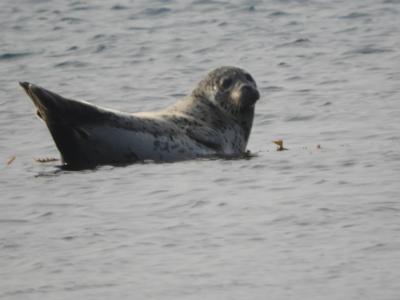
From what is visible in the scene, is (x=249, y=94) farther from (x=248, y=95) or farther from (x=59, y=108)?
(x=59, y=108)

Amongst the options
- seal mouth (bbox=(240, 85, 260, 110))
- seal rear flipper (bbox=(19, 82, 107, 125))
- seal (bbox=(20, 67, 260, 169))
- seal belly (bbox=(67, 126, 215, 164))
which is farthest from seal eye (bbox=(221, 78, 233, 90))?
seal rear flipper (bbox=(19, 82, 107, 125))

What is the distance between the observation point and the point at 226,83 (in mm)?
13195

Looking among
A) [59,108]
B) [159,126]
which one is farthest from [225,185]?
[59,108]

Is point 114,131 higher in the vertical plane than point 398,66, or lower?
higher

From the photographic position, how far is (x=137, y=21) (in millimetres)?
22953

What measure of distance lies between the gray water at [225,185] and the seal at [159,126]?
18 cm

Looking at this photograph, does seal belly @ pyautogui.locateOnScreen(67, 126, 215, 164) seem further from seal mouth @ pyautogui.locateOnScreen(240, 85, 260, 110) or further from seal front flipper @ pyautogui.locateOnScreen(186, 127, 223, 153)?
seal mouth @ pyautogui.locateOnScreen(240, 85, 260, 110)

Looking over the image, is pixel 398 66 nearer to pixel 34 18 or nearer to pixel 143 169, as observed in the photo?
pixel 143 169

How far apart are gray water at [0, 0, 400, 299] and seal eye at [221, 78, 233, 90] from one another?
63 centimetres

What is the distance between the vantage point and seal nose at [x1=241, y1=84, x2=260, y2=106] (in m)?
12.9

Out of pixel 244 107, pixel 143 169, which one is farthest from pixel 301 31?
pixel 143 169

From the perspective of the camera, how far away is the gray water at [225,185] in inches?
316

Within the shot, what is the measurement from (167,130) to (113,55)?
8.17m

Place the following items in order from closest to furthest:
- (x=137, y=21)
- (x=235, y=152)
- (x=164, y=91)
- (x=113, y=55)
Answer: (x=235, y=152) < (x=164, y=91) < (x=113, y=55) < (x=137, y=21)
